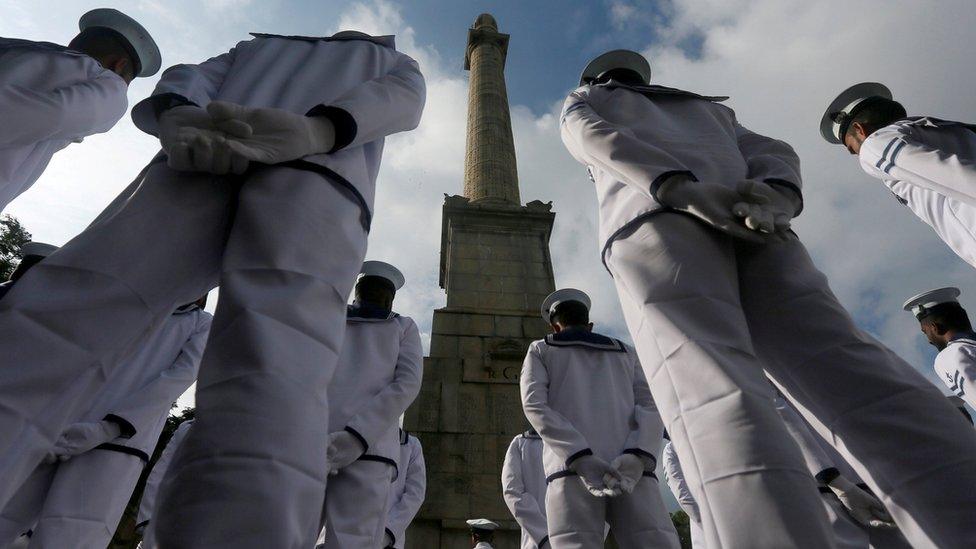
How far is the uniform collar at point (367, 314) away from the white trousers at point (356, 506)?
1.05 metres

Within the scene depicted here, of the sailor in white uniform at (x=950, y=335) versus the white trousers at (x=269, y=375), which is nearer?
the white trousers at (x=269, y=375)

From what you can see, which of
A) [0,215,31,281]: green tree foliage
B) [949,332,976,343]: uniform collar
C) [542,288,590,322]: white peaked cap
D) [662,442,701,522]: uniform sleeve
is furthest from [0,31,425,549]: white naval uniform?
[0,215,31,281]: green tree foliage

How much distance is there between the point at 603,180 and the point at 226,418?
1.97 m

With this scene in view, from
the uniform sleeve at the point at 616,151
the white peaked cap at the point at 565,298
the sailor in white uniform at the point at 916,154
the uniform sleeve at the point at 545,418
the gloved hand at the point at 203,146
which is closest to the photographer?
the gloved hand at the point at 203,146

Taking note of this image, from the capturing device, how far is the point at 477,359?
9.14 metres

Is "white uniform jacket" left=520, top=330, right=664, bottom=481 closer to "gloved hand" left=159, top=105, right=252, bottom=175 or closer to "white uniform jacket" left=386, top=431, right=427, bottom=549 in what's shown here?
"white uniform jacket" left=386, top=431, right=427, bottom=549

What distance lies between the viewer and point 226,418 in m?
1.34

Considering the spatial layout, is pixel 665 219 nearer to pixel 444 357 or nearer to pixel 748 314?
pixel 748 314

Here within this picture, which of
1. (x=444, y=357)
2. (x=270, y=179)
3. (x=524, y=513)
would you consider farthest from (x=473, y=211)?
(x=270, y=179)

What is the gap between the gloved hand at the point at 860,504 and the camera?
11.5 feet

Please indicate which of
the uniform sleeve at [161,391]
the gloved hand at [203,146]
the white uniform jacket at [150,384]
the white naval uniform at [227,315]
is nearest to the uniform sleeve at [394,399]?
the uniform sleeve at [161,391]

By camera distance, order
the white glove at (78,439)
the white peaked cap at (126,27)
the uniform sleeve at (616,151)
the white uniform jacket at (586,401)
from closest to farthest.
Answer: the uniform sleeve at (616,151)
the white glove at (78,439)
the white peaked cap at (126,27)
the white uniform jacket at (586,401)

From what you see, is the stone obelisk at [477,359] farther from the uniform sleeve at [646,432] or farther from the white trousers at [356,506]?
the white trousers at [356,506]

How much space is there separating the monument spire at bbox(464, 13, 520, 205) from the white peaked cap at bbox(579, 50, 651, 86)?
33.9 feet
